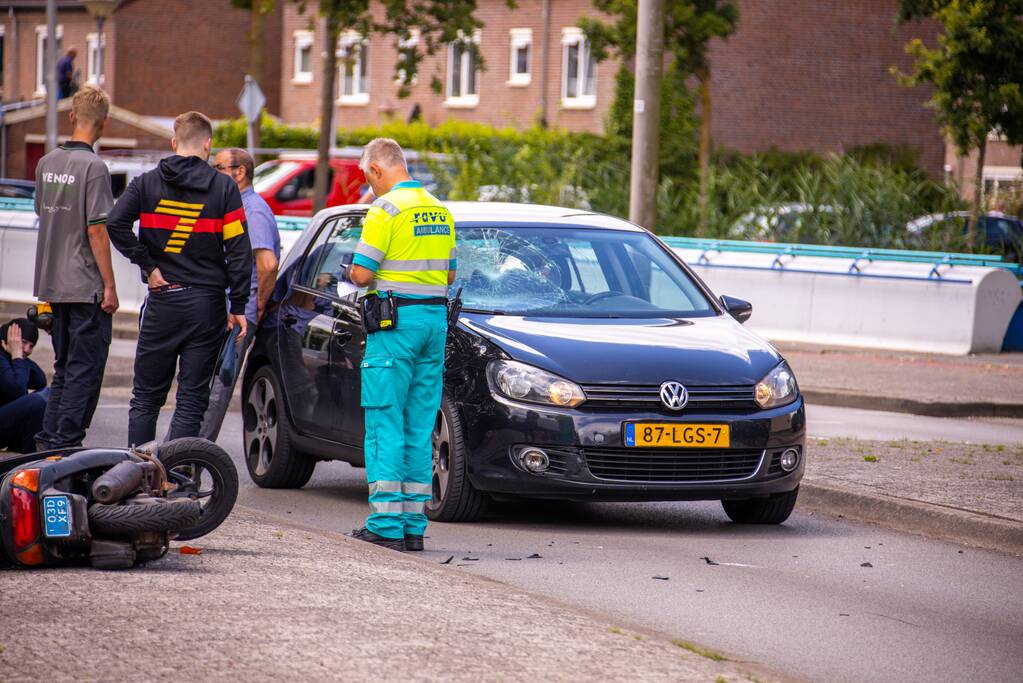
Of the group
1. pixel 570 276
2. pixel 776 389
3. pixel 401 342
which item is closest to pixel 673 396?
pixel 776 389

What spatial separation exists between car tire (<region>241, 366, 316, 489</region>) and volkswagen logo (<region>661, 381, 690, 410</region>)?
8.33 ft

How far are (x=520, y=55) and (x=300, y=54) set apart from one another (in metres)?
10.4

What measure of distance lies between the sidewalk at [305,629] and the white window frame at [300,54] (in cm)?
5545

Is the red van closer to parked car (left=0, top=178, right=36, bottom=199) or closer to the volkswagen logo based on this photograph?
parked car (left=0, top=178, right=36, bottom=199)

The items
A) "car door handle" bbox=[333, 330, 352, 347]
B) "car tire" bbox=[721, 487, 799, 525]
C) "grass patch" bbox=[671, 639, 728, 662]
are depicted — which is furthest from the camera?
"car door handle" bbox=[333, 330, 352, 347]

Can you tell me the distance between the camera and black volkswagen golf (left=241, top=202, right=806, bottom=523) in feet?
28.0

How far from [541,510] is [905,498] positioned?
1.92m

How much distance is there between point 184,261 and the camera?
8453 millimetres

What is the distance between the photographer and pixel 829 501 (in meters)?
9.86

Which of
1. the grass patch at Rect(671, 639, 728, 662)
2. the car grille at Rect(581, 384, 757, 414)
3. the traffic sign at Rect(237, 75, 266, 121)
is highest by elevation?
the traffic sign at Rect(237, 75, 266, 121)

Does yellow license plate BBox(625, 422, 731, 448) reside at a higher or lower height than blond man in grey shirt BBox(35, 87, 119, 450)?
lower

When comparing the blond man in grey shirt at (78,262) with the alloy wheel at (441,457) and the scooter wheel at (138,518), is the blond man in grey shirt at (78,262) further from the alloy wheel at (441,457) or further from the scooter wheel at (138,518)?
the scooter wheel at (138,518)

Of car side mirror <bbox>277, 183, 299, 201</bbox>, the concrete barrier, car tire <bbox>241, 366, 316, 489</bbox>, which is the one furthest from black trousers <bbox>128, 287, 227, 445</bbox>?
car side mirror <bbox>277, 183, 299, 201</bbox>

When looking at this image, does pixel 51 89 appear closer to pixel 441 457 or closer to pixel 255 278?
pixel 255 278
